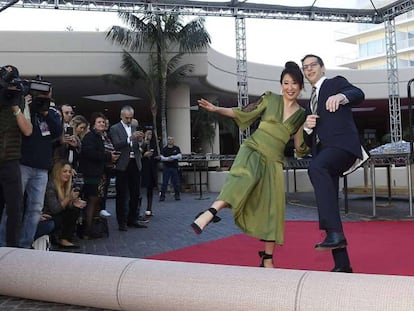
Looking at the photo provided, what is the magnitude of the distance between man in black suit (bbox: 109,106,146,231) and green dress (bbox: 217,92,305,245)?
10.5ft

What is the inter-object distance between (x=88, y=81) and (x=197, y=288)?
50.4 feet

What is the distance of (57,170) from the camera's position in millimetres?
5488

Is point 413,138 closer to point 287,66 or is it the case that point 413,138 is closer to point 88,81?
point 287,66

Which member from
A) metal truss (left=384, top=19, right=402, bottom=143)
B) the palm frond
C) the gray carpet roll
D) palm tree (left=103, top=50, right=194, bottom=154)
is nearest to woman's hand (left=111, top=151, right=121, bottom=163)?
the gray carpet roll

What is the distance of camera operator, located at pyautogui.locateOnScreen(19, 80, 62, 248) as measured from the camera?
457 centimetres

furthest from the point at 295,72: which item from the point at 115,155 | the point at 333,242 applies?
the point at 115,155

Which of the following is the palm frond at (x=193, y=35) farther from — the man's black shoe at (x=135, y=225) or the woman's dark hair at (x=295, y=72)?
the woman's dark hair at (x=295, y=72)

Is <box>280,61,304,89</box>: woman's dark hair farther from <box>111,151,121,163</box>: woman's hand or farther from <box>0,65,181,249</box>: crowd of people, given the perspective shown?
<box>111,151,121,163</box>: woman's hand

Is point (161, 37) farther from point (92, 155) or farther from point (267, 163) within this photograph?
point (267, 163)

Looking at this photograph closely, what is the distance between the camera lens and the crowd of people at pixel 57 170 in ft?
14.2

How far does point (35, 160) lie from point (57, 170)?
82cm

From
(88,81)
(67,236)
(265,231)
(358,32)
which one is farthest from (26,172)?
(358,32)

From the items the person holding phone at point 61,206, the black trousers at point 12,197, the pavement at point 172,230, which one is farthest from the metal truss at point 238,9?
the black trousers at point 12,197

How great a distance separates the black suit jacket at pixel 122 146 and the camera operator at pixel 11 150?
2.42 metres
